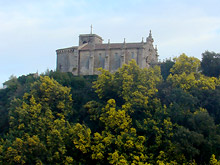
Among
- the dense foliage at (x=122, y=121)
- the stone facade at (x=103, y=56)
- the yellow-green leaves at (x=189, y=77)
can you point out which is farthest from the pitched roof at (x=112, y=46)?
the yellow-green leaves at (x=189, y=77)

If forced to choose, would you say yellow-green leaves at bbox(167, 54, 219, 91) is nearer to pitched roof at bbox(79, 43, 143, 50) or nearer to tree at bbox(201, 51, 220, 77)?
tree at bbox(201, 51, 220, 77)

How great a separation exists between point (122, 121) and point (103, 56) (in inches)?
876

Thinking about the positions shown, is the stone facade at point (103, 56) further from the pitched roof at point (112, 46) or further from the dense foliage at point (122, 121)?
the dense foliage at point (122, 121)

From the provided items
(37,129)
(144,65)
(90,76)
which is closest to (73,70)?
(90,76)

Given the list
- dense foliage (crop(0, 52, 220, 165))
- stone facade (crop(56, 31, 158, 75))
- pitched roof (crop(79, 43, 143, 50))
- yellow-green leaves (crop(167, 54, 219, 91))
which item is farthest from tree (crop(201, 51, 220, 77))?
pitched roof (crop(79, 43, 143, 50))

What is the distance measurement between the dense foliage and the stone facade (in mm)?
9597

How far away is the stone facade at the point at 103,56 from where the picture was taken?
206ft

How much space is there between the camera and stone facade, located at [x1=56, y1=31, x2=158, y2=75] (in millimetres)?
62875

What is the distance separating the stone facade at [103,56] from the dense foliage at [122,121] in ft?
31.5

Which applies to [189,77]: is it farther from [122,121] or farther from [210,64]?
[122,121]

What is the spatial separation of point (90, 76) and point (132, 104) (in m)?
18.3

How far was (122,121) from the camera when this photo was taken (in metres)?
44.4

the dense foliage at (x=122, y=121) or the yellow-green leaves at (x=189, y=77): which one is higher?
the yellow-green leaves at (x=189, y=77)

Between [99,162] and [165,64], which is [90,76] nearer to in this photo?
[165,64]
